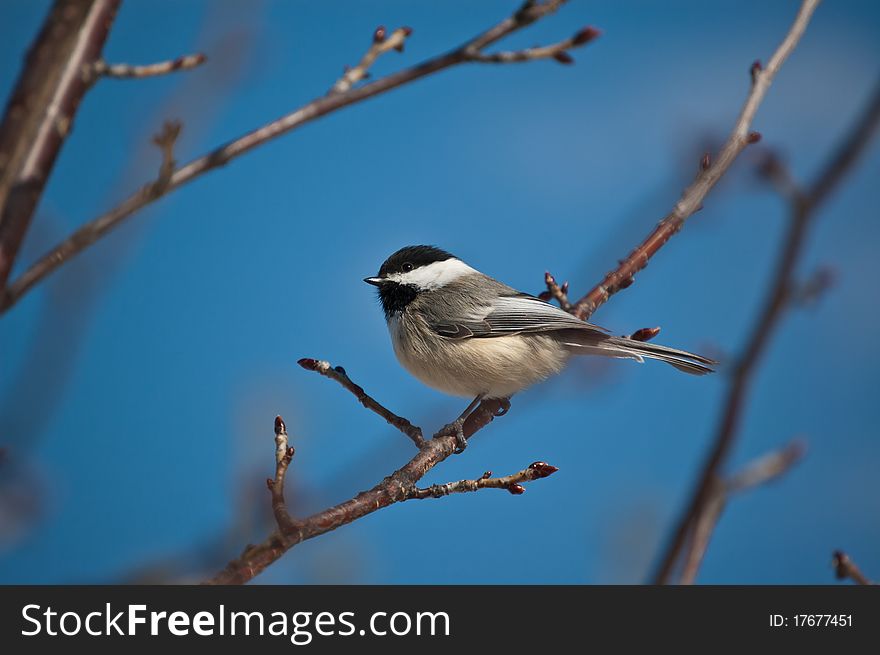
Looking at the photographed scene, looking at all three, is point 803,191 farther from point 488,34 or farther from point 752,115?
point 752,115

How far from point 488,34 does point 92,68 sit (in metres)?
0.53

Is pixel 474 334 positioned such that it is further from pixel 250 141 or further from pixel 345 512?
pixel 250 141

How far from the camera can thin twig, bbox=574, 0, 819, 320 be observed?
141cm

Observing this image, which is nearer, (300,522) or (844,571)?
(300,522)

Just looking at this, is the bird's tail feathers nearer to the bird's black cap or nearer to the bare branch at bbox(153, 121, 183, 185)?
the bird's black cap

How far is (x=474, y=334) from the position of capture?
296 cm

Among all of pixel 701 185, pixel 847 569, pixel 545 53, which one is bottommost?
pixel 847 569

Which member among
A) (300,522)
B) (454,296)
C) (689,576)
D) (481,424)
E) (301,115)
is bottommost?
(689,576)

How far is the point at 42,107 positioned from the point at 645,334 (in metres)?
2.11

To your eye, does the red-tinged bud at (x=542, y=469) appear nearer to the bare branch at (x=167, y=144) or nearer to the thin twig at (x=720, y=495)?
the thin twig at (x=720, y=495)

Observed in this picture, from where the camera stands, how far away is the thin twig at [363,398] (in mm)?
1985

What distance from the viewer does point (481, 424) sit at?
265cm

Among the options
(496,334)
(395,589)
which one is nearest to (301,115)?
(395,589)

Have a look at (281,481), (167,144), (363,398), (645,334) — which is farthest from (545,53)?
(645,334)
